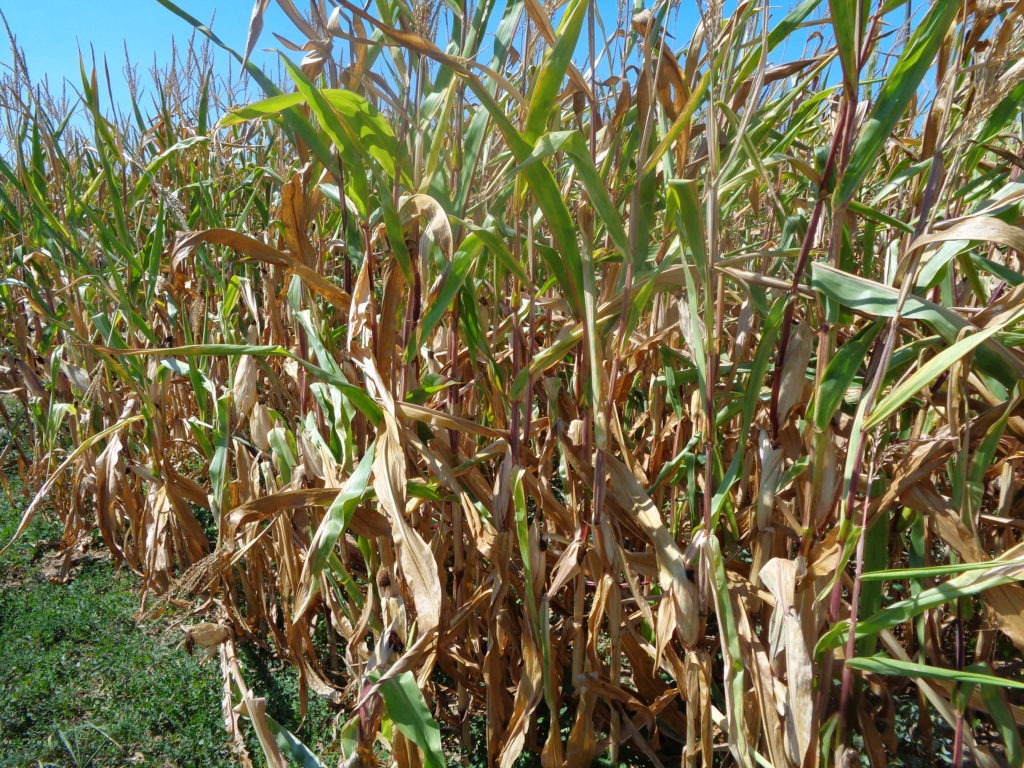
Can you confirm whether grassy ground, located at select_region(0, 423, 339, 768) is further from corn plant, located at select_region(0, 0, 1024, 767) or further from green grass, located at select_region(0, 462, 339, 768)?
corn plant, located at select_region(0, 0, 1024, 767)

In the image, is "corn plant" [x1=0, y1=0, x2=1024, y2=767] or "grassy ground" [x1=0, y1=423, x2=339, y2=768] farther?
"grassy ground" [x1=0, y1=423, x2=339, y2=768]

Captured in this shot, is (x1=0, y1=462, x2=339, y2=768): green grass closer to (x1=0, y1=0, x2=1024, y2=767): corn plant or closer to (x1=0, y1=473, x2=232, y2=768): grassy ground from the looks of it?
(x1=0, y1=473, x2=232, y2=768): grassy ground

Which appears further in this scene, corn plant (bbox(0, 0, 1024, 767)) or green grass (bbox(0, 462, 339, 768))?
green grass (bbox(0, 462, 339, 768))

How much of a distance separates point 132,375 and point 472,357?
885 mm

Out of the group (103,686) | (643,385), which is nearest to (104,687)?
(103,686)

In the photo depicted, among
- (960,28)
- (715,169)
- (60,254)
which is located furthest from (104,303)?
(960,28)

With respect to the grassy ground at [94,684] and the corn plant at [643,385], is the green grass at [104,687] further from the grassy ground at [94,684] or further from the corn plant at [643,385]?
the corn plant at [643,385]

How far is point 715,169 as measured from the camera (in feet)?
2.35

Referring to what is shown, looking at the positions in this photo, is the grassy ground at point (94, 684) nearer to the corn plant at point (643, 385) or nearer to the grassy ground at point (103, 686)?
the grassy ground at point (103, 686)

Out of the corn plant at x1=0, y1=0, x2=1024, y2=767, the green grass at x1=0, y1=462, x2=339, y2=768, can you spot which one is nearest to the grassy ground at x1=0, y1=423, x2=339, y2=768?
the green grass at x1=0, y1=462, x2=339, y2=768

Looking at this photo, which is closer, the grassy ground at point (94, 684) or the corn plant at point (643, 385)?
the corn plant at point (643, 385)

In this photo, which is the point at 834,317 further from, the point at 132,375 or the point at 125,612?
the point at 125,612

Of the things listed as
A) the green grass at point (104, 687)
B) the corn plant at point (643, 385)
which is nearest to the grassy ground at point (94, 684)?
the green grass at point (104, 687)

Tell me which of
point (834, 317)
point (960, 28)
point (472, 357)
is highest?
point (960, 28)
